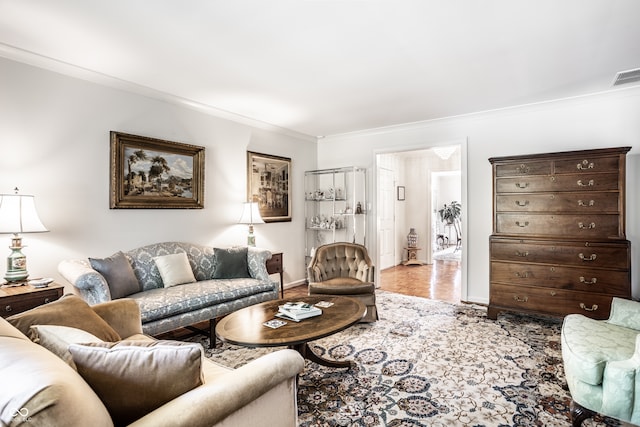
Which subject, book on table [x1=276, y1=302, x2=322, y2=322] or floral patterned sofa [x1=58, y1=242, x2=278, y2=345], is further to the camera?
floral patterned sofa [x1=58, y1=242, x2=278, y2=345]

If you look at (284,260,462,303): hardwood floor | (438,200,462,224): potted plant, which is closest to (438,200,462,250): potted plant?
(438,200,462,224): potted plant

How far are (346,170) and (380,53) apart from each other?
8.96 ft

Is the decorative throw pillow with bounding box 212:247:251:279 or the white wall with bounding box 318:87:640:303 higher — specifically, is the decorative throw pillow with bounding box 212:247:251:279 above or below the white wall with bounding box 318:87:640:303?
below

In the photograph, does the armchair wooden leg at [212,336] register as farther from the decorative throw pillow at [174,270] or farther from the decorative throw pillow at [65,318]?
the decorative throw pillow at [65,318]

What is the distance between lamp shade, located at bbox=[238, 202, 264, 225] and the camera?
4586 millimetres

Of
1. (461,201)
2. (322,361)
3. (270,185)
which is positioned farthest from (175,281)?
(461,201)

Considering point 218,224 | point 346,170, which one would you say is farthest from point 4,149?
point 346,170

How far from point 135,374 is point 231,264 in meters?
2.82

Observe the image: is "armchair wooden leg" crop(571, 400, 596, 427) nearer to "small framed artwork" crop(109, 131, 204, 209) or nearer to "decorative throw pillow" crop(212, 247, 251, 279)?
"decorative throw pillow" crop(212, 247, 251, 279)

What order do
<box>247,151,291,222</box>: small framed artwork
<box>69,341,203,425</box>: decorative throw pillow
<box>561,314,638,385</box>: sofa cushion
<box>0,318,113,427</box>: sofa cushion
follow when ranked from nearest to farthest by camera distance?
<box>0,318,113,427</box>: sofa cushion
<box>69,341,203,425</box>: decorative throw pillow
<box>561,314,638,385</box>: sofa cushion
<box>247,151,291,222</box>: small framed artwork

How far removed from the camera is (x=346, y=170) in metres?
5.49

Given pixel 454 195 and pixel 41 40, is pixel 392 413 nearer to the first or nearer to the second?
pixel 41 40

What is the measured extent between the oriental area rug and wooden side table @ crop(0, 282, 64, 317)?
4.31 ft

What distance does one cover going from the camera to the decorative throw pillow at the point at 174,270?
11.4 feet
